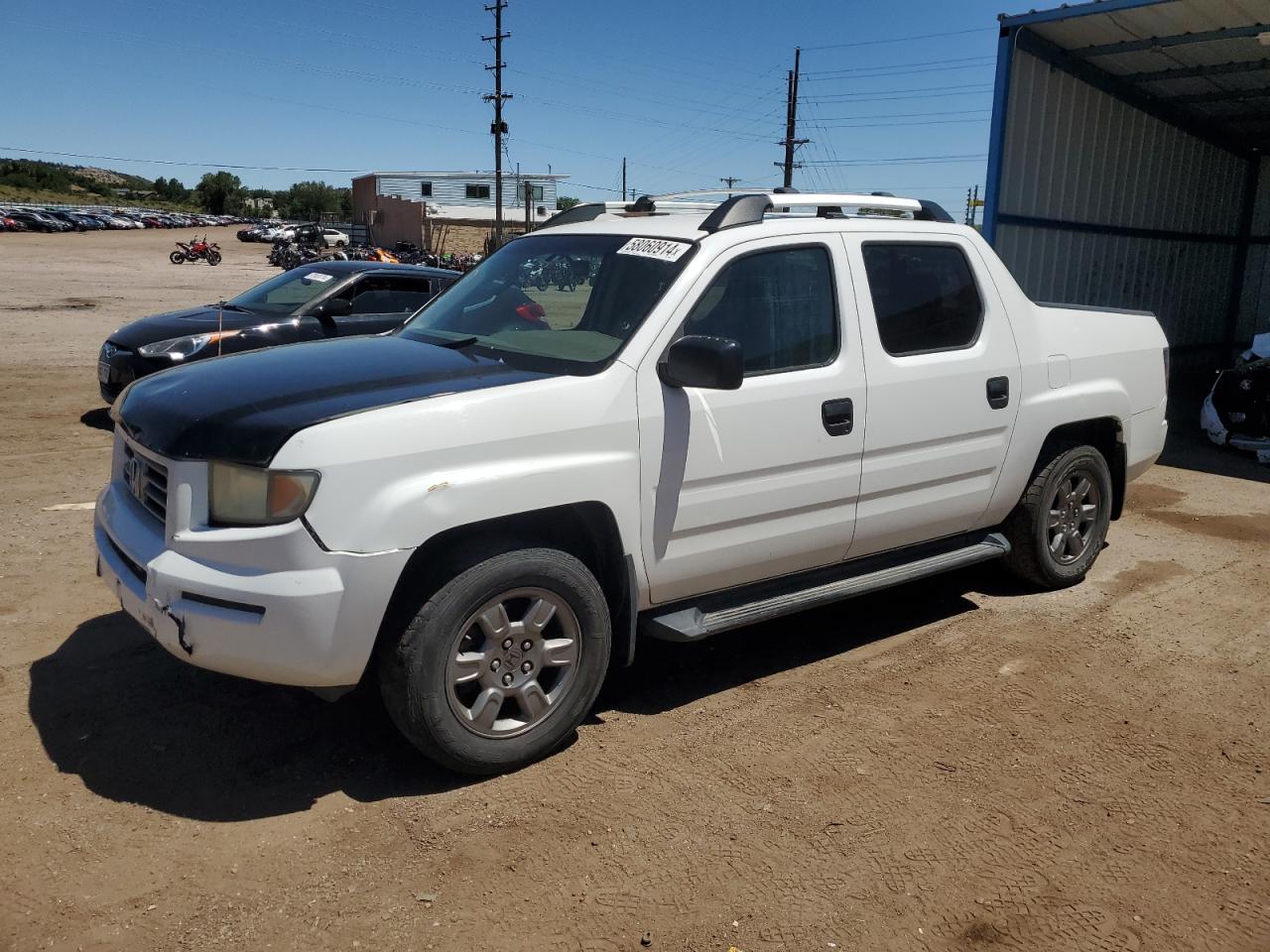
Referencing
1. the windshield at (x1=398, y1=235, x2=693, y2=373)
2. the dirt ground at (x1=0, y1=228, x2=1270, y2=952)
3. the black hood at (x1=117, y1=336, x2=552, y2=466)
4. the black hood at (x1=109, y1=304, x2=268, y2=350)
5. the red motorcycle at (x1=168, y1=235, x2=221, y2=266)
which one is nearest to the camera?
the dirt ground at (x1=0, y1=228, x2=1270, y2=952)

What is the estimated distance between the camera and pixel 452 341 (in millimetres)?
4180

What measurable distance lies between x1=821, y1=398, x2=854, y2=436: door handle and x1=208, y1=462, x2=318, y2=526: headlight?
2039 mm

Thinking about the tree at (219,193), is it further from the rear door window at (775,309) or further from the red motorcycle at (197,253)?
the rear door window at (775,309)

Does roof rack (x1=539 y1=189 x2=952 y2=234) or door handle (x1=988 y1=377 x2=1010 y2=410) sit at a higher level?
roof rack (x1=539 y1=189 x2=952 y2=234)

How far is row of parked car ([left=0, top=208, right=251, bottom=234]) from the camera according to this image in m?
64.3

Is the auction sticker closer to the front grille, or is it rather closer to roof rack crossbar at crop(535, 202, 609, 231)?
roof rack crossbar at crop(535, 202, 609, 231)

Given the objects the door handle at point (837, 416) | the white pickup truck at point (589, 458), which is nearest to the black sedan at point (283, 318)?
the white pickup truck at point (589, 458)

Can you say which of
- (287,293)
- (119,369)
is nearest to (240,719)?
(119,369)

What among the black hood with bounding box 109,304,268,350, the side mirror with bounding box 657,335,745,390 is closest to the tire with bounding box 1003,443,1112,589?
the side mirror with bounding box 657,335,745,390

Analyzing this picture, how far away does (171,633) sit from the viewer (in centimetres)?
319

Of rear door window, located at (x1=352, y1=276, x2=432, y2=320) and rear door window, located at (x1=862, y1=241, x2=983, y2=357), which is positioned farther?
rear door window, located at (x1=352, y1=276, x2=432, y2=320)

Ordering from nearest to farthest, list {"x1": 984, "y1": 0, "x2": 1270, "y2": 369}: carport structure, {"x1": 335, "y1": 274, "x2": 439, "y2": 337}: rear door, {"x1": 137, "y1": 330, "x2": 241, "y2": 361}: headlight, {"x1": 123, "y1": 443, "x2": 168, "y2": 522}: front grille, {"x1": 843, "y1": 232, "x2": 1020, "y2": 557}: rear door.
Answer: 1. {"x1": 123, "y1": 443, "x2": 168, "y2": 522}: front grille
2. {"x1": 843, "y1": 232, "x2": 1020, "y2": 557}: rear door
3. {"x1": 137, "y1": 330, "x2": 241, "y2": 361}: headlight
4. {"x1": 335, "y1": 274, "x2": 439, "y2": 337}: rear door
5. {"x1": 984, "y1": 0, "x2": 1270, "y2": 369}: carport structure

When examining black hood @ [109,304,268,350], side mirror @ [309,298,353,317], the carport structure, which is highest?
the carport structure

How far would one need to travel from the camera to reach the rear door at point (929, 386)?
14.4 feet
